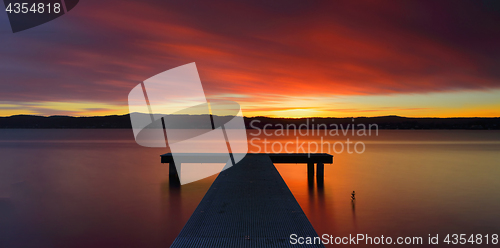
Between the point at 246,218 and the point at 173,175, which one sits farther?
the point at 173,175

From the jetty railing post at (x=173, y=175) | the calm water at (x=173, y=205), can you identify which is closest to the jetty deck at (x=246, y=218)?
the calm water at (x=173, y=205)

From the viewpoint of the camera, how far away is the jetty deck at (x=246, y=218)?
5012 millimetres

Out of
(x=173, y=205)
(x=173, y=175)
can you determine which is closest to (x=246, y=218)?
(x=173, y=205)

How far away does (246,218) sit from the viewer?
20.2 feet

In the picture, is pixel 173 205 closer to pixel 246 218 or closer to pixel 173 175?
pixel 173 175

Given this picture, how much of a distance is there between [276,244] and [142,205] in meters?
10.5

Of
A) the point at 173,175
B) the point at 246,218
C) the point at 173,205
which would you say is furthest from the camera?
the point at 173,175

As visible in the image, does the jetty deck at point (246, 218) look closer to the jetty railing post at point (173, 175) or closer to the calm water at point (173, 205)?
the calm water at point (173, 205)

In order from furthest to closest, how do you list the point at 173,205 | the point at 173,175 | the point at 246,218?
the point at 173,175, the point at 173,205, the point at 246,218

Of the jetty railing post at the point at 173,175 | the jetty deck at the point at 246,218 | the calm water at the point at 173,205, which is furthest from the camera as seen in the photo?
the jetty railing post at the point at 173,175

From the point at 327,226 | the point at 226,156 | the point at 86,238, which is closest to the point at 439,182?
the point at 327,226

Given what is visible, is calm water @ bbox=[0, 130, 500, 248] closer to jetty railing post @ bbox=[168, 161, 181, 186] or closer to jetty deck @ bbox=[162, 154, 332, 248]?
jetty railing post @ bbox=[168, 161, 181, 186]

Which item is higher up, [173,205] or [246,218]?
[246,218]

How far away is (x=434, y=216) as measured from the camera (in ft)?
40.8
